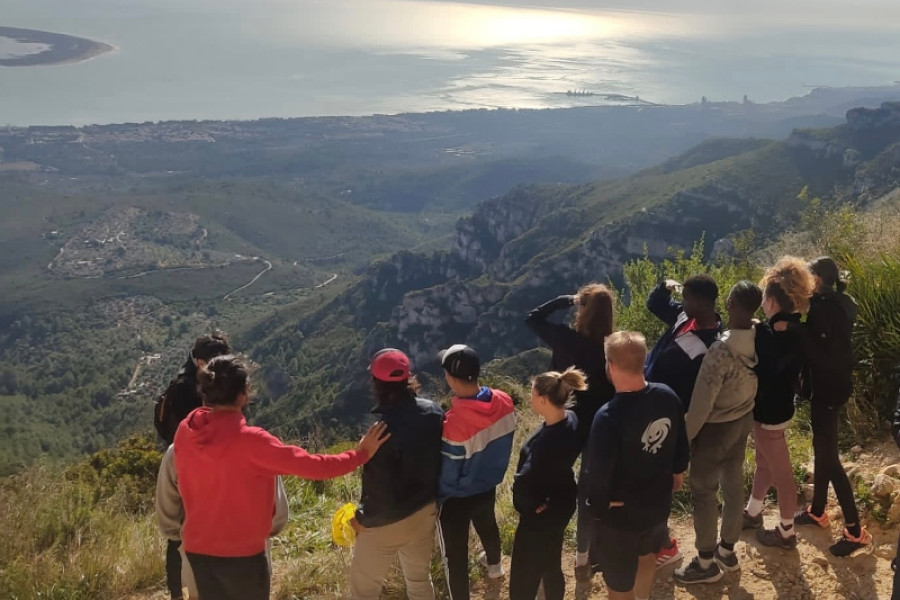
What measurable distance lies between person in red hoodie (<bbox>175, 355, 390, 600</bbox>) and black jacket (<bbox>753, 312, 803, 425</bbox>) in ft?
6.95

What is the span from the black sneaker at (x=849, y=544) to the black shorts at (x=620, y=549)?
56.5 inches

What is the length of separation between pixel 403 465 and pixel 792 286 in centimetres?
231

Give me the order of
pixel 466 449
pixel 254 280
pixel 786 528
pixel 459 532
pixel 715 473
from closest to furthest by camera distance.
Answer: pixel 466 449, pixel 459 532, pixel 715 473, pixel 786 528, pixel 254 280

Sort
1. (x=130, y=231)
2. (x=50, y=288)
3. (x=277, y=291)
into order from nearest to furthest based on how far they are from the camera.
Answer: (x=50, y=288), (x=277, y=291), (x=130, y=231)

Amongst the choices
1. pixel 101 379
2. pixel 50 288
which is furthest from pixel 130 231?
pixel 101 379

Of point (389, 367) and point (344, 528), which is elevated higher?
point (389, 367)

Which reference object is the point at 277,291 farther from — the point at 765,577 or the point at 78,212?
the point at 765,577

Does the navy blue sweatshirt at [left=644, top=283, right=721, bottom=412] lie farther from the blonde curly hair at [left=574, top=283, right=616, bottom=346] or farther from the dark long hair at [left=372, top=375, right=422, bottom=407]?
the dark long hair at [left=372, top=375, right=422, bottom=407]

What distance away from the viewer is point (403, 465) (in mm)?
3066

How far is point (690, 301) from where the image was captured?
11.6 ft

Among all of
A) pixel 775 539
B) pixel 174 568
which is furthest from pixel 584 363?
pixel 174 568

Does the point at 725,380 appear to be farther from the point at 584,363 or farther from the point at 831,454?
the point at 831,454

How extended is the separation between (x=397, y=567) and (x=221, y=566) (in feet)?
4.35

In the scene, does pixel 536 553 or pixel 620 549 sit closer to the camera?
pixel 620 549
